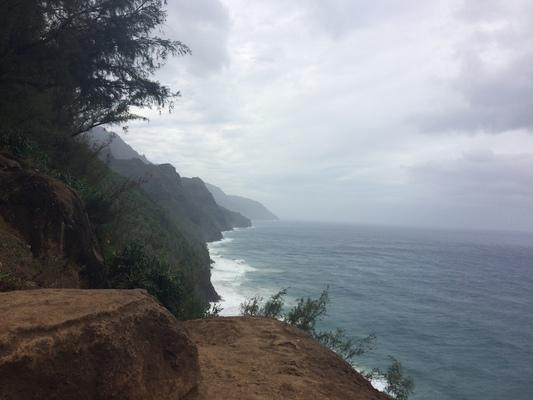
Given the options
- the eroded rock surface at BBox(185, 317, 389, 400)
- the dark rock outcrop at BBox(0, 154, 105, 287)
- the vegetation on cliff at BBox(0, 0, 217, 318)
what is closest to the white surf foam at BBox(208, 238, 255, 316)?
the vegetation on cliff at BBox(0, 0, 217, 318)

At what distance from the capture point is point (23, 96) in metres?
13.2

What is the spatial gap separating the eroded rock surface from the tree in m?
10.6

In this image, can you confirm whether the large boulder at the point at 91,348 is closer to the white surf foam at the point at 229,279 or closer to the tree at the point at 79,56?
the tree at the point at 79,56

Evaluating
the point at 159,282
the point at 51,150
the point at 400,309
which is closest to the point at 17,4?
the point at 51,150

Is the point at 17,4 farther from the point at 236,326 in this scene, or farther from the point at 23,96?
the point at 236,326

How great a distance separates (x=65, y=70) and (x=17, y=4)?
242 cm

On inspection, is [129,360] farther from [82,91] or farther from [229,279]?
[229,279]

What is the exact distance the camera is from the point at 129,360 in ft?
13.0

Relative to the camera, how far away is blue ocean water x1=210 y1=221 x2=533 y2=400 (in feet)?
93.1

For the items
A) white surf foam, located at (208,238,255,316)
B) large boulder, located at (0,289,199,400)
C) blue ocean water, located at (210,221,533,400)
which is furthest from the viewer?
white surf foam, located at (208,238,255,316)

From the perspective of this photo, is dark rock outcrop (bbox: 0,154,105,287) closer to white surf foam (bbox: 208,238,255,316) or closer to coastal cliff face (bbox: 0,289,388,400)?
coastal cliff face (bbox: 0,289,388,400)

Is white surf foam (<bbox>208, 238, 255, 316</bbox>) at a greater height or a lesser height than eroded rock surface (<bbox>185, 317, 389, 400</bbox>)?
lesser

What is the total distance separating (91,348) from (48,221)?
19.5 ft

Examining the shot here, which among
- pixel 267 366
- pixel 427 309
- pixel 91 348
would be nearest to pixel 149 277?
pixel 267 366
